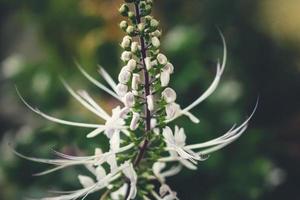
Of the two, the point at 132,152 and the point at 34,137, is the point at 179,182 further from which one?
the point at 132,152

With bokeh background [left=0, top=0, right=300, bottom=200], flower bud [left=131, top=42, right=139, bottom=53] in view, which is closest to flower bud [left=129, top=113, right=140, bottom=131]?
flower bud [left=131, top=42, right=139, bottom=53]

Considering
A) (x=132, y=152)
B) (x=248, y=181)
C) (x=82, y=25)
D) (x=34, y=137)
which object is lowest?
(x=132, y=152)

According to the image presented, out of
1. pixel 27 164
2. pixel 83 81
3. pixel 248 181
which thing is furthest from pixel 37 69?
pixel 248 181

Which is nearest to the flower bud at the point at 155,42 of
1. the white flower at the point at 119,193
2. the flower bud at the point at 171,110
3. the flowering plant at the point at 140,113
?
the flowering plant at the point at 140,113

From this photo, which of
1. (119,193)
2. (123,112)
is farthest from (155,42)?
(119,193)

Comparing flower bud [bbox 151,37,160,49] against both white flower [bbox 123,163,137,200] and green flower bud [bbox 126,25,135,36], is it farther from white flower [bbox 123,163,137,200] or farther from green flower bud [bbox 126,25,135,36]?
white flower [bbox 123,163,137,200]

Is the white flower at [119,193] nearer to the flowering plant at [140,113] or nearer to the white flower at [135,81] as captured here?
the flowering plant at [140,113]

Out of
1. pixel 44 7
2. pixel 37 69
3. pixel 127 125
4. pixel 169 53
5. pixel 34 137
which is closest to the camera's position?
pixel 127 125
